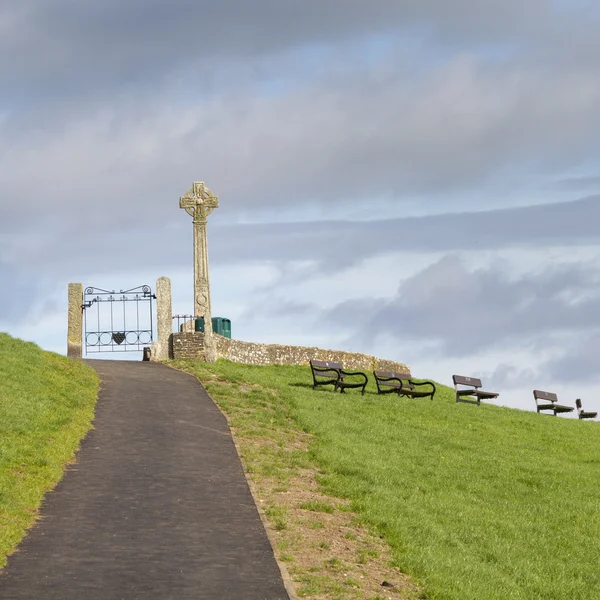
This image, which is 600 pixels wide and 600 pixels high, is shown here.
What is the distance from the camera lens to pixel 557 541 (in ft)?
51.8

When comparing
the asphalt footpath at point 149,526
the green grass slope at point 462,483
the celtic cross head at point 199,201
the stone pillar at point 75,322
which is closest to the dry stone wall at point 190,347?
the green grass slope at point 462,483

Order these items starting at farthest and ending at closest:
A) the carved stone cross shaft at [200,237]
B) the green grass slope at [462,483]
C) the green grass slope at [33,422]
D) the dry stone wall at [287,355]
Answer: the carved stone cross shaft at [200,237]
the dry stone wall at [287,355]
the green grass slope at [33,422]
the green grass slope at [462,483]

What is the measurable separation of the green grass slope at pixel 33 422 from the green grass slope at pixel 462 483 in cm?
350

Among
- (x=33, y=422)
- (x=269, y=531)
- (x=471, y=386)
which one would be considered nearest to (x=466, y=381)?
(x=471, y=386)

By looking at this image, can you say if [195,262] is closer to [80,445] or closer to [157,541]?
[80,445]

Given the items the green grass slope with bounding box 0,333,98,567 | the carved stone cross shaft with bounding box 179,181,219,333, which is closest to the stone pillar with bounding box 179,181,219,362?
the carved stone cross shaft with bounding box 179,181,219,333

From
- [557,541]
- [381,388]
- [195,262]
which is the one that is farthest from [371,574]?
[195,262]

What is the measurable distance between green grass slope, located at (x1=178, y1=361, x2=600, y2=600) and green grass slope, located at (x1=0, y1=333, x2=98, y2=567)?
11.5 feet

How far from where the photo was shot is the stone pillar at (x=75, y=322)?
32.2m

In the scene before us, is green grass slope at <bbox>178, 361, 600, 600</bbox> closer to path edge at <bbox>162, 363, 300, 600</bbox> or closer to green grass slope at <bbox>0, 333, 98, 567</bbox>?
path edge at <bbox>162, 363, 300, 600</bbox>

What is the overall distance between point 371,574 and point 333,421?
10.9 meters

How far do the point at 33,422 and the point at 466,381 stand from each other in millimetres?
15468

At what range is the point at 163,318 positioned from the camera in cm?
3294

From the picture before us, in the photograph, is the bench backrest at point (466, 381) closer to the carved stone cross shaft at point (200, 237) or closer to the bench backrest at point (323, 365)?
the bench backrest at point (323, 365)
